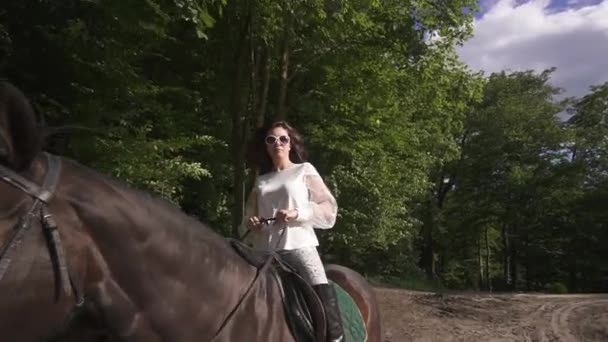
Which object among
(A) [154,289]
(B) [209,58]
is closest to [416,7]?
(B) [209,58]

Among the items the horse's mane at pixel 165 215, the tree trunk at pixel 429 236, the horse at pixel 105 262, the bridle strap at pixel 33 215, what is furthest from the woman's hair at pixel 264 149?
the tree trunk at pixel 429 236

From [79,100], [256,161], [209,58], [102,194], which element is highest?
[209,58]

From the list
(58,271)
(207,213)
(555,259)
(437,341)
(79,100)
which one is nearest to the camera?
(58,271)

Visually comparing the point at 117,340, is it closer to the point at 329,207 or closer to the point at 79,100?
the point at 329,207

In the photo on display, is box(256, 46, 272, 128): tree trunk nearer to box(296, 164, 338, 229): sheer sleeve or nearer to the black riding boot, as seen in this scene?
box(296, 164, 338, 229): sheer sleeve

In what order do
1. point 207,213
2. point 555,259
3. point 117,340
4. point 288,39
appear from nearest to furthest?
1. point 117,340
2. point 288,39
3. point 207,213
4. point 555,259

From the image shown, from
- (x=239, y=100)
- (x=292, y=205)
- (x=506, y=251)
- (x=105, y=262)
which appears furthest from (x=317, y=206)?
(x=506, y=251)

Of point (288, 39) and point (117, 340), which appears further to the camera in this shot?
point (288, 39)

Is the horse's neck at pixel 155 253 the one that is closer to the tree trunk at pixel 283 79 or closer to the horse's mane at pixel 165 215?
the horse's mane at pixel 165 215

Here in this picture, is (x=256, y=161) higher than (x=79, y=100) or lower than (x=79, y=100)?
lower

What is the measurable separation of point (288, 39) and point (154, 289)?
414 inches

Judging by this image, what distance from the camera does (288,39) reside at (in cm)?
1203

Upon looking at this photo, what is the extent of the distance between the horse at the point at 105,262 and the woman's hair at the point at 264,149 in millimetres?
1008

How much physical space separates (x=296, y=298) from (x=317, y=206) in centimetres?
61
